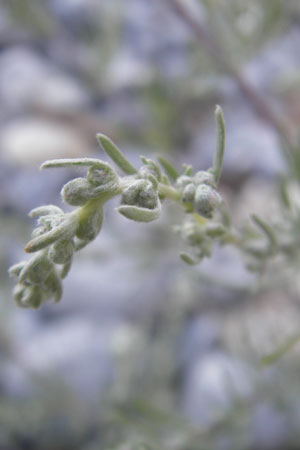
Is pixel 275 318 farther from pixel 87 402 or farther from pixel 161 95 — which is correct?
pixel 161 95

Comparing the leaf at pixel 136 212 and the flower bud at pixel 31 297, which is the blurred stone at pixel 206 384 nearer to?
the flower bud at pixel 31 297

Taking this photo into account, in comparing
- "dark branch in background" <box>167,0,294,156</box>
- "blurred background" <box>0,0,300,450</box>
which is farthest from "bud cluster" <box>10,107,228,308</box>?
"dark branch in background" <box>167,0,294,156</box>

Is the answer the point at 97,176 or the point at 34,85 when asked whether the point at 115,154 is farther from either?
the point at 34,85

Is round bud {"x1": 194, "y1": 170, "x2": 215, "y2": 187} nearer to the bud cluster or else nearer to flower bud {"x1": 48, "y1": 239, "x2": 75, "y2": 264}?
the bud cluster

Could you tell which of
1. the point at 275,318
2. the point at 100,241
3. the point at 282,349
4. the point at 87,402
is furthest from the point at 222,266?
the point at 282,349

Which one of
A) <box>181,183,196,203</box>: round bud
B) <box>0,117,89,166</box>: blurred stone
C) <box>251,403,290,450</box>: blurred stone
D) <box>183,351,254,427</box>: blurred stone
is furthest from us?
<box>0,117,89,166</box>: blurred stone
